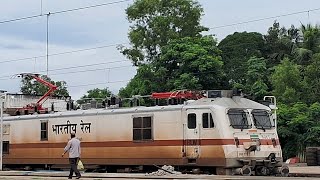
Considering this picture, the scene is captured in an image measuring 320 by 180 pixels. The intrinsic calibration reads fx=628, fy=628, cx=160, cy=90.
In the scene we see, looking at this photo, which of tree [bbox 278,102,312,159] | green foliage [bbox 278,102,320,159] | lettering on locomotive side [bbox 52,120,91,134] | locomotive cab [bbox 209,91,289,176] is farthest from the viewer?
tree [bbox 278,102,312,159]

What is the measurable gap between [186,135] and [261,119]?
112 inches

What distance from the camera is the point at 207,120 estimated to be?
21.5 metres

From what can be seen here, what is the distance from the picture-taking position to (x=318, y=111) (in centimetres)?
3559

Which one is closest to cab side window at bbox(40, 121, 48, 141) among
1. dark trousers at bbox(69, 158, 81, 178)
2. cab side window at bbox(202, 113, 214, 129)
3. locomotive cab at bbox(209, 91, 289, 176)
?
dark trousers at bbox(69, 158, 81, 178)

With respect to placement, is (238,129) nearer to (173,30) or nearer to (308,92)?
(308,92)

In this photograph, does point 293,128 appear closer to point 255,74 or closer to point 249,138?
point 255,74

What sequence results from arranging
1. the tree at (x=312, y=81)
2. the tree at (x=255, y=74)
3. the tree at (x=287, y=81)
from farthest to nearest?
the tree at (x=255, y=74), the tree at (x=287, y=81), the tree at (x=312, y=81)

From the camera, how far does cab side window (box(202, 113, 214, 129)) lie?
844 inches

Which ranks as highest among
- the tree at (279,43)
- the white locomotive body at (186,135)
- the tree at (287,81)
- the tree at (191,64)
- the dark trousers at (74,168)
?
the tree at (279,43)

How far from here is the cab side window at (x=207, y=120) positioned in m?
21.4

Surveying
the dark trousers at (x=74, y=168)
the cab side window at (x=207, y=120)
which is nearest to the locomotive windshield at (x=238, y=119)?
the cab side window at (x=207, y=120)

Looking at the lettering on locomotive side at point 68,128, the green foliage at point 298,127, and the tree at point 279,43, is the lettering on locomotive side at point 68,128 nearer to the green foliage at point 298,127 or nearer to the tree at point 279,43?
the green foliage at point 298,127

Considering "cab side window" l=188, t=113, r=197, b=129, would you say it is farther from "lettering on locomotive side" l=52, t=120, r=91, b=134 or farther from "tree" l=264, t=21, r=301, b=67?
"tree" l=264, t=21, r=301, b=67

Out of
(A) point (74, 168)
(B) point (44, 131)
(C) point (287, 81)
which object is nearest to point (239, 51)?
(C) point (287, 81)
